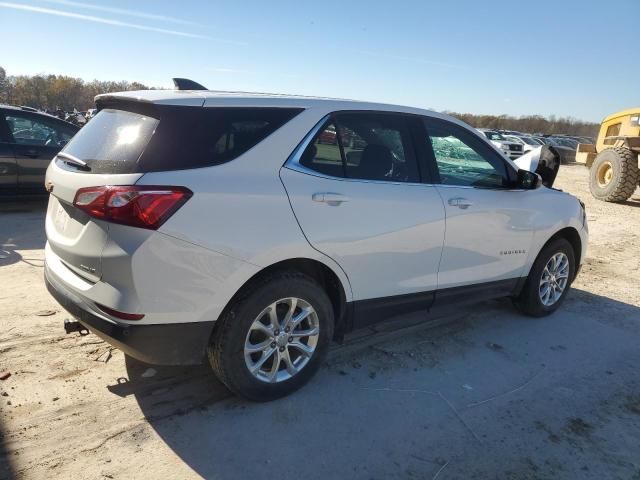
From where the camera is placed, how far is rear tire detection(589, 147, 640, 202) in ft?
41.4

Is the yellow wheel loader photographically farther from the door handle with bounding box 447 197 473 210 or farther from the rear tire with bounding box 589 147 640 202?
the door handle with bounding box 447 197 473 210

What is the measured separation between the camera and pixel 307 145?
3039mm

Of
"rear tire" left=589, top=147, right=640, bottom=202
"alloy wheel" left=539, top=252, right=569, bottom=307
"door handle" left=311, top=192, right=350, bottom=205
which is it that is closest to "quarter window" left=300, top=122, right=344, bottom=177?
"door handle" left=311, top=192, right=350, bottom=205

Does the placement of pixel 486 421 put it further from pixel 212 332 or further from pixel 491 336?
pixel 212 332

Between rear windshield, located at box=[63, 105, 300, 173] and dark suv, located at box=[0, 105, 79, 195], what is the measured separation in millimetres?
5480

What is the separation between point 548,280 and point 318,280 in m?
2.70

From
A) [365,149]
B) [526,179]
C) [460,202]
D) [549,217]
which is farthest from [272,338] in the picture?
[549,217]

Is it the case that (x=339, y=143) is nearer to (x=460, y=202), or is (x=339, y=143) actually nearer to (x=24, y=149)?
(x=460, y=202)

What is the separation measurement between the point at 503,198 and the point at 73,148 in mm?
3203

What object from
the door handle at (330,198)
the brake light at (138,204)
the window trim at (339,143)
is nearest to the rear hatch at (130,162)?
the brake light at (138,204)

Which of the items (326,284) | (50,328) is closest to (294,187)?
(326,284)

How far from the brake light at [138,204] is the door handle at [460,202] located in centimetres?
204

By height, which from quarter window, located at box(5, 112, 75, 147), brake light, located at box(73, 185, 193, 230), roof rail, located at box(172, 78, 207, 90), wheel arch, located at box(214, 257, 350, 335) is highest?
roof rail, located at box(172, 78, 207, 90)

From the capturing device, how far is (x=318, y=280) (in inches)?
128
